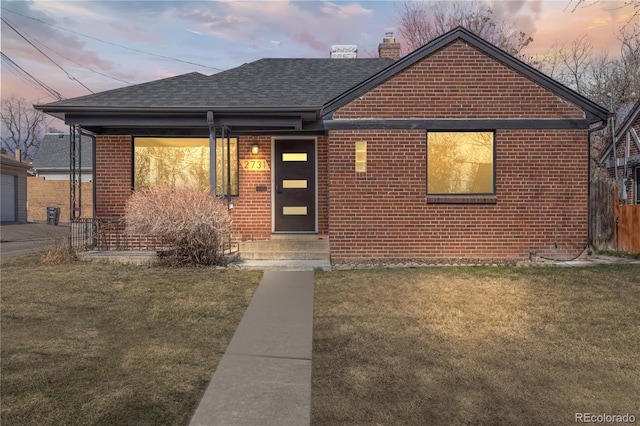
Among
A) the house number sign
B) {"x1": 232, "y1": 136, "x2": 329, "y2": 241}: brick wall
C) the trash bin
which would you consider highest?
the house number sign

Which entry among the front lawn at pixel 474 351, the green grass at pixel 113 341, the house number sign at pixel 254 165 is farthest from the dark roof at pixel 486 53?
the green grass at pixel 113 341

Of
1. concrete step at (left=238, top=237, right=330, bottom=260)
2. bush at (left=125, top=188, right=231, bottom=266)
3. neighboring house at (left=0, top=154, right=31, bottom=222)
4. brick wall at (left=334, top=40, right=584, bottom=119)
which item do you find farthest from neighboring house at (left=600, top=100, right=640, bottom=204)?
neighboring house at (left=0, top=154, right=31, bottom=222)

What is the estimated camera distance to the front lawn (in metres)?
3.33

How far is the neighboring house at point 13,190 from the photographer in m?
25.1

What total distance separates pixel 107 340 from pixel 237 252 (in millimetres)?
5326

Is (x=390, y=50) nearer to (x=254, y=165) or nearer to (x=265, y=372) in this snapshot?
(x=254, y=165)

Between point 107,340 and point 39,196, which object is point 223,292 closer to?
point 107,340

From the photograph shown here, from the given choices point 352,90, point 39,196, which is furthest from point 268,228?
point 39,196

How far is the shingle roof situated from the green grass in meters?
3.75


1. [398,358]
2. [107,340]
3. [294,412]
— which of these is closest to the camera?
[294,412]

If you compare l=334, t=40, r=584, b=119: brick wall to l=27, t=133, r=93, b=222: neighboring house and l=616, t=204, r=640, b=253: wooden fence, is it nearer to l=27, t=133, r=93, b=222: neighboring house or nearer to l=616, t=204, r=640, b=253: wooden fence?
l=616, t=204, r=640, b=253: wooden fence

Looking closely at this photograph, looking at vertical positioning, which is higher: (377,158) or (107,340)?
(377,158)

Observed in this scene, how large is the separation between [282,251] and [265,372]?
590 centimetres

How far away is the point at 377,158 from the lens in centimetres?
968
